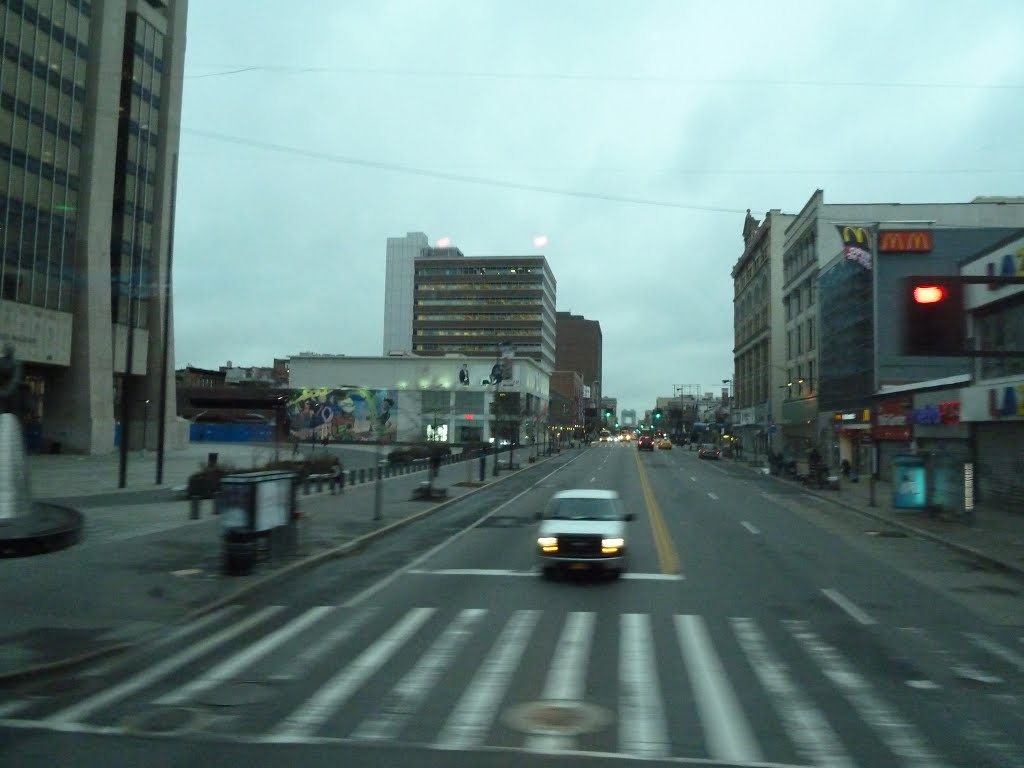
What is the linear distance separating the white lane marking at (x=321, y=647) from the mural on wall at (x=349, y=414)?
89.4 metres

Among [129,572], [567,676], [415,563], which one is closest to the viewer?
[567,676]

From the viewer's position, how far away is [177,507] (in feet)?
87.8

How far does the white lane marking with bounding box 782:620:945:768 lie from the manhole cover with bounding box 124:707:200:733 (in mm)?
5848

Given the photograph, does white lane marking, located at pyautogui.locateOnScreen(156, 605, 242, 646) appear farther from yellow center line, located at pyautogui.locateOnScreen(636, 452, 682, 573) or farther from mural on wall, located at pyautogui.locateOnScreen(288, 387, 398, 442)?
mural on wall, located at pyautogui.locateOnScreen(288, 387, 398, 442)

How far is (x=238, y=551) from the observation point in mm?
14836

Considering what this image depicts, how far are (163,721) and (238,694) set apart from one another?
0.90 metres

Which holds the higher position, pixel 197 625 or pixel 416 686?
pixel 416 686

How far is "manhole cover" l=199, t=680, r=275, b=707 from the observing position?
26.3 feet

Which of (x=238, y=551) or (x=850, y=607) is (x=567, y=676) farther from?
(x=238, y=551)

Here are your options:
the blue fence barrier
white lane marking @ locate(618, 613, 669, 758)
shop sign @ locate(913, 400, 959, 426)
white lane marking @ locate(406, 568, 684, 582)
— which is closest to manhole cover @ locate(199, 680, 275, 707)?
white lane marking @ locate(618, 613, 669, 758)

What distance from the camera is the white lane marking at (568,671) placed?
6934mm

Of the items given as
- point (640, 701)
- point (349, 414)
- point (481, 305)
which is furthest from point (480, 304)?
point (640, 701)

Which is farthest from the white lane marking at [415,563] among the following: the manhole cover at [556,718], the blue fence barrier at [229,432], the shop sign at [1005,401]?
the blue fence barrier at [229,432]

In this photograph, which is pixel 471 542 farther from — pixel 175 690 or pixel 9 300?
pixel 9 300
